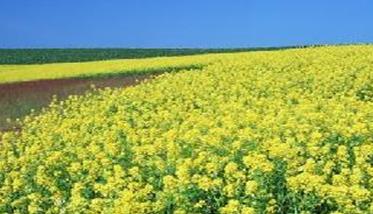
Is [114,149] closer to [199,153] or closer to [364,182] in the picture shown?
[199,153]

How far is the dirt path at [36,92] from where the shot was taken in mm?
30766

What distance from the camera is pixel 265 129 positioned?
12.1 m

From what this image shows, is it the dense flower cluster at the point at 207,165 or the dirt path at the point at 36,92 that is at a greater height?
the dense flower cluster at the point at 207,165

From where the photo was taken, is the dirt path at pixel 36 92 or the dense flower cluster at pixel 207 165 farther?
the dirt path at pixel 36 92

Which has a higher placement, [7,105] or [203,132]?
[203,132]

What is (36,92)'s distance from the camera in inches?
1393

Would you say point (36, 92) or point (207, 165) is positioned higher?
point (207, 165)

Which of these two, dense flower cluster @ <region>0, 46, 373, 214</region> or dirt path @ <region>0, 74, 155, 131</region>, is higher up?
dense flower cluster @ <region>0, 46, 373, 214</region>

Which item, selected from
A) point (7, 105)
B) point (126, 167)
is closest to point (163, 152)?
point (126, 167)

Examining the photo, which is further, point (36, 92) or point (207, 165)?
point (36, 92)

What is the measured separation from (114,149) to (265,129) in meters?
2.12

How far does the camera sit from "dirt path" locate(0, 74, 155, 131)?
30766mm

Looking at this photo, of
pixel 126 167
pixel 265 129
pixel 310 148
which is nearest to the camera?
pixel 310 148

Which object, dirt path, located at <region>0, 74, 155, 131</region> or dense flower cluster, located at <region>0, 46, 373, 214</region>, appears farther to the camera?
dirt path, located at <region>0, 74, 155, 131</region>
